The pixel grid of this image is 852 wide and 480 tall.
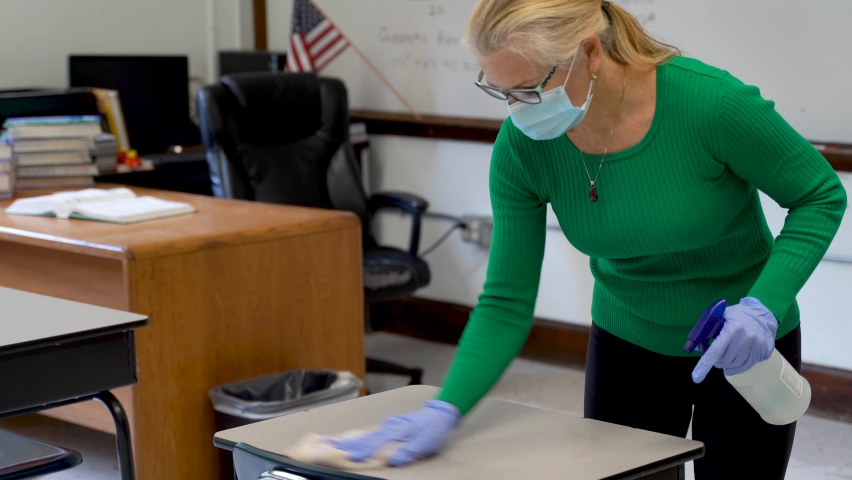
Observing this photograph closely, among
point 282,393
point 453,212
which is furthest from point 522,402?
point 282,393

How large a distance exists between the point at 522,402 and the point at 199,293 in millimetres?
1332

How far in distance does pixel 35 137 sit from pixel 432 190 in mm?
1525

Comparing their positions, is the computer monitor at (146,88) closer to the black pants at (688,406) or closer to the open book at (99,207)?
the open book at (99,207)

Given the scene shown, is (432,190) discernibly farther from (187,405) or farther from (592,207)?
(592,207)

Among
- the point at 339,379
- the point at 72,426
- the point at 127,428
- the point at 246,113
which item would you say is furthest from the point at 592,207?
the point at 72,426

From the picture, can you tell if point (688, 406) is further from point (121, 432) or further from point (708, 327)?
point (121, 432)

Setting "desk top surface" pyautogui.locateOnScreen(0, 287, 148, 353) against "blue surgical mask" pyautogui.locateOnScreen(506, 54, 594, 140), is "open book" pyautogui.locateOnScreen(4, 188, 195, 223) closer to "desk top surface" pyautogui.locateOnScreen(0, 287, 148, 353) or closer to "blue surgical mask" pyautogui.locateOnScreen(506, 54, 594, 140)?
"desk top surface" pyautogui.locateOnScreen(0, 287, 148, 353)

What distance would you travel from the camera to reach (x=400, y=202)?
322 cm

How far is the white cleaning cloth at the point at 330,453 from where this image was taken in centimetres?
108

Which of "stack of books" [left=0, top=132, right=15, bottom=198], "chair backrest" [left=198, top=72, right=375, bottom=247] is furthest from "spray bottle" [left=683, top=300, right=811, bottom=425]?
"stack of books" [left=0, top=132, right=15, bottom=198]

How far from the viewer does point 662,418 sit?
4.64 feet

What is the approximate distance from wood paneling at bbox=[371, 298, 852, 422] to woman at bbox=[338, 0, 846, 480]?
5.97 ft

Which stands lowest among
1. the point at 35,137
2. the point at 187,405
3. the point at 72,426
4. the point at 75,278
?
A: the point at 72,426

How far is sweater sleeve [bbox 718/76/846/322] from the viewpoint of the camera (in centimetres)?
118
